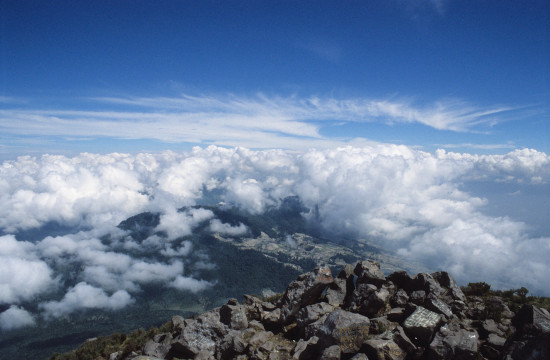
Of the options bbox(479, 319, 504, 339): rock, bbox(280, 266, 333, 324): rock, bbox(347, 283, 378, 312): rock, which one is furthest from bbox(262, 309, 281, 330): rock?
bbox(479, 319, 504, 339): rock

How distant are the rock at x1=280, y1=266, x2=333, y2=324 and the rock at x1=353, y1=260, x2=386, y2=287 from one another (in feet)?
11.2

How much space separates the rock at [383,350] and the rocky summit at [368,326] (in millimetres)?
54

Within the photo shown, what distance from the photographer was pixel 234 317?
2458 centimetres

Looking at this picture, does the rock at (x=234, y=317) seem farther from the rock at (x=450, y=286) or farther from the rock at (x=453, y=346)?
the rock at (x=450, y=286)

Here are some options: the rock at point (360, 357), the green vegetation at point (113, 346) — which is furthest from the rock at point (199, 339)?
the rock at point (360, 357)

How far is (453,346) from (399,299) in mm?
8160

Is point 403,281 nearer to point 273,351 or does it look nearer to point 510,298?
point 510,298

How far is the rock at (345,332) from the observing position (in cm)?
1636

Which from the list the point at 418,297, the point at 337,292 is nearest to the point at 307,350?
the point at 337,292

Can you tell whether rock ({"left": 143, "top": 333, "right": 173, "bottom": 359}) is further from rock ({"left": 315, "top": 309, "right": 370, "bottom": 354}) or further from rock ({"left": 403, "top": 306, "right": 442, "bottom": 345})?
rock ({"left": 403, "top": 306, "right": 442, "bottom": 345})

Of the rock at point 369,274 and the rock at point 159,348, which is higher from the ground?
the rock at point 369,274

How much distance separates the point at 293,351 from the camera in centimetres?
1819

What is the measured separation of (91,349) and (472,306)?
42.5 meters

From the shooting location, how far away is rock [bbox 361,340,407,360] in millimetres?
14828
